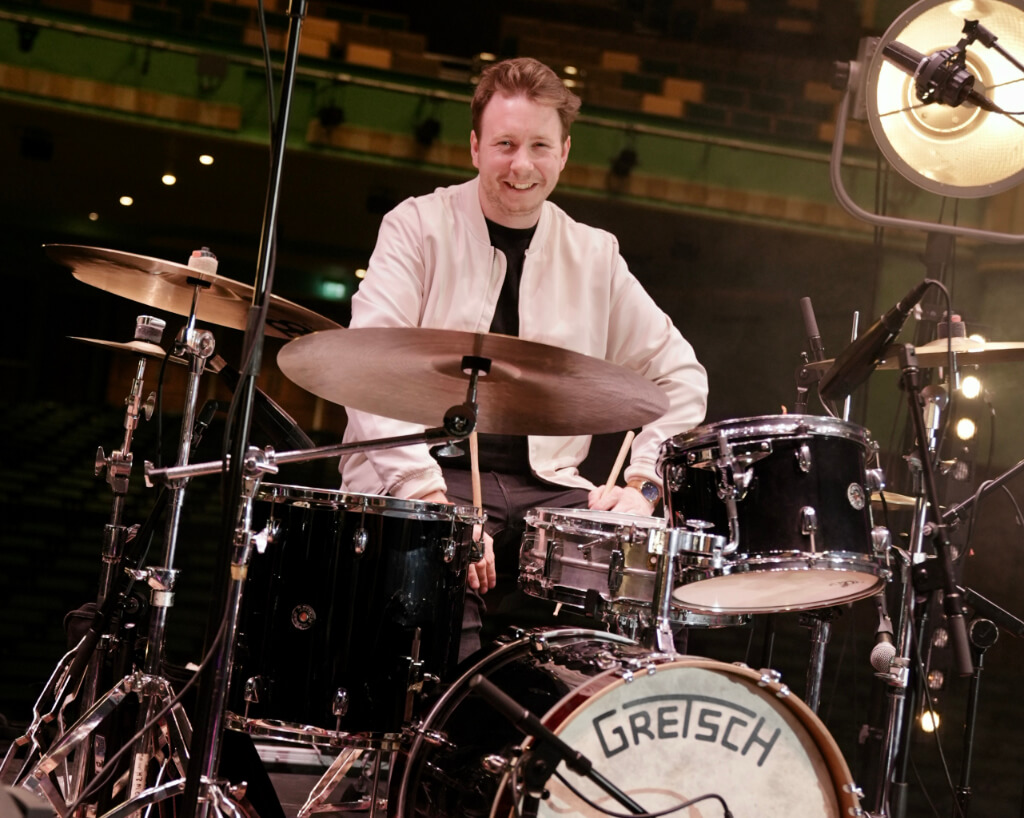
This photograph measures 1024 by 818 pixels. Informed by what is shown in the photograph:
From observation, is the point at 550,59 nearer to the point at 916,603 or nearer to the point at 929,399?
the point at 929,399

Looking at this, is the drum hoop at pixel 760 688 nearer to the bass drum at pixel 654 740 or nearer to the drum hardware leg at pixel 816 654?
the bass drum at pixel 654 740

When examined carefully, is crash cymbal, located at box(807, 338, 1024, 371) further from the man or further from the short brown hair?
the short brown hair

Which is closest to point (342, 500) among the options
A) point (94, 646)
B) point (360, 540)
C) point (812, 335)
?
point (360, 540)

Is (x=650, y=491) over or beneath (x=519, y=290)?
beneath

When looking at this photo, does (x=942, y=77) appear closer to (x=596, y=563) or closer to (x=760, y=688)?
(x=596, y=563)

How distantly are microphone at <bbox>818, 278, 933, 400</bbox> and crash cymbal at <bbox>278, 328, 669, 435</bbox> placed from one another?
42 centimetres

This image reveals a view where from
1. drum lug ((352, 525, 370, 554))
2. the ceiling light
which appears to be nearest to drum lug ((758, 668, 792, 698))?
drum lug ((352, 525, 370, 554))

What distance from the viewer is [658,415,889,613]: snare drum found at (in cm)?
196

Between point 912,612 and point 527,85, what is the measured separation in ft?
5.08

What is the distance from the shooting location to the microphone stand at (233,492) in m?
1.58

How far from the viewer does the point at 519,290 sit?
2.74 m

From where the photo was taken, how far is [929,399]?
271 centimetres

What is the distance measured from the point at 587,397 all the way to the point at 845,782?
2.59ft

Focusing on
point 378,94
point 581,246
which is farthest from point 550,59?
point 581,246
